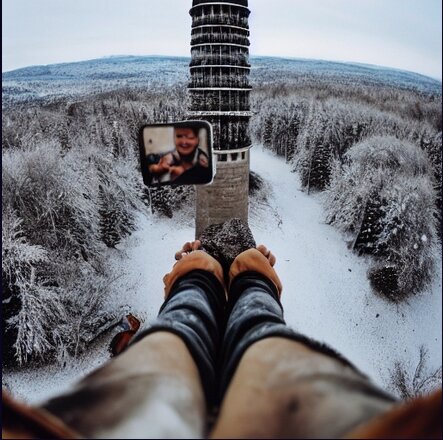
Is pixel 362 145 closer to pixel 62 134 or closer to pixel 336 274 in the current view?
pixel 336 274

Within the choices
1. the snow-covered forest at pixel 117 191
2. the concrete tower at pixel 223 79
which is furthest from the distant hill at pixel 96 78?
the concrete tower at pixel 223 79

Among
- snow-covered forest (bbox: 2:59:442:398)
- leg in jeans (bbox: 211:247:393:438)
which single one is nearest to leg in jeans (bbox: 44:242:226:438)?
leg in jeans (bbox: 211:247:393:438)

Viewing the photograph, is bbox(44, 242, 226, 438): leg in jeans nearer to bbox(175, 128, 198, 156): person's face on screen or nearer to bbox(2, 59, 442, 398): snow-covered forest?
bbox(175, 128, 198, 156): person's face on screen

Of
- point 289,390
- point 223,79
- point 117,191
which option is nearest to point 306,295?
point 223,79

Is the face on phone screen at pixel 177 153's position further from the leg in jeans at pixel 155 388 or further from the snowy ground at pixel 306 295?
the snowy ground at pixel 306 295

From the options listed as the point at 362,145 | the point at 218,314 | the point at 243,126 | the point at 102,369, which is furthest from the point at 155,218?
the point at 102,369
